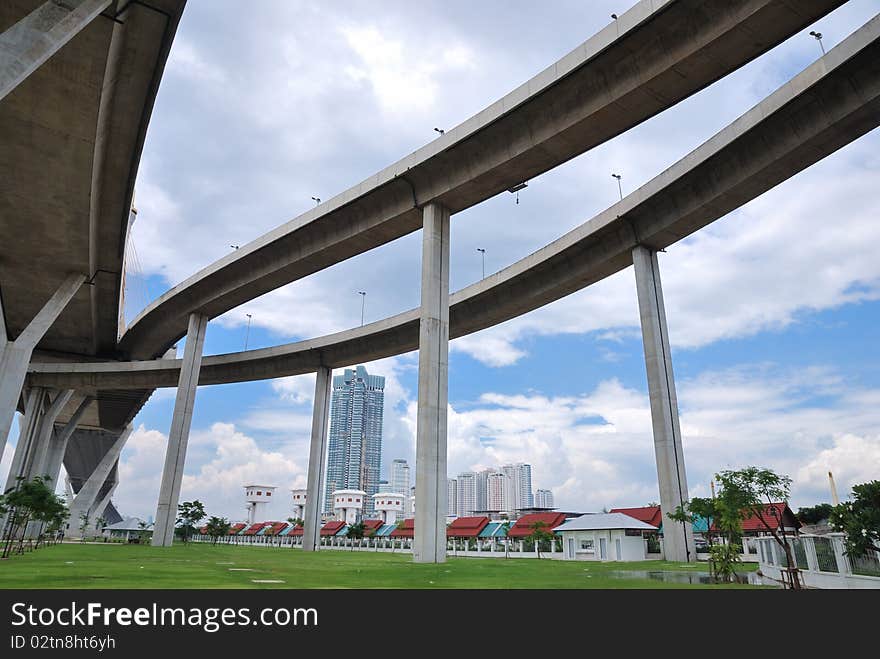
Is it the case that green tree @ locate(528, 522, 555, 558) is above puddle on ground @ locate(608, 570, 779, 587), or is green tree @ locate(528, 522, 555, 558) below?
above

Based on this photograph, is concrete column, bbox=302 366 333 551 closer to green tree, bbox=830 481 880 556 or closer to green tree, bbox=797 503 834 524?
green tree, bbox=830 481 880 556

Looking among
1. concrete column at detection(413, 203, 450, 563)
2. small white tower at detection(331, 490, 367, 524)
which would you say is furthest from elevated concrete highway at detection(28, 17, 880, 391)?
small white tower at detection(331, 490, 367, 524)

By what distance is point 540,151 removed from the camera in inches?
914

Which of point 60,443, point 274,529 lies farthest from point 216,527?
point 60,443

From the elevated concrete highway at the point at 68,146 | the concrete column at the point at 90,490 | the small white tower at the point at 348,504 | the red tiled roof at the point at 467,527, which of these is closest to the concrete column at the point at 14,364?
the elevated concrete highway at the point at 68,146

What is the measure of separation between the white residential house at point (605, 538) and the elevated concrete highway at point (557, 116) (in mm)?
21577

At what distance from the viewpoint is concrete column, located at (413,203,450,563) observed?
2273 cm

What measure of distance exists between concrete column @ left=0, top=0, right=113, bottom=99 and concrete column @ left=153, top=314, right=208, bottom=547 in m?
31.8

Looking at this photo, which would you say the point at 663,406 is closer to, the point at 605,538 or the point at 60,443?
the point at 605,538

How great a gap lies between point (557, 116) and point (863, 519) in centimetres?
1642

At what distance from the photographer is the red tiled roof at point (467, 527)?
2432 inches

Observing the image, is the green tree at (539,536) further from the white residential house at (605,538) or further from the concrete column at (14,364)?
the concrete column at (14,364)
